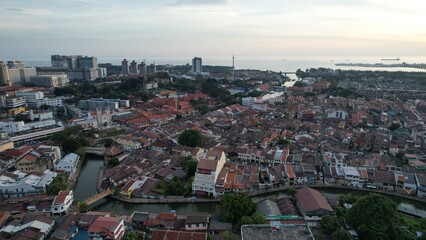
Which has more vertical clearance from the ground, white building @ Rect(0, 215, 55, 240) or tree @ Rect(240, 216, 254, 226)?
tree @ Rect(240, 216, 254, 226)

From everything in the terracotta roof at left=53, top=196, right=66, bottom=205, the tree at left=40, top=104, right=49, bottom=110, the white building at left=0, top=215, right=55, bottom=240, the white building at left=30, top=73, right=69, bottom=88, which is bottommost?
the white building at left=0, top=215, right=55, bottom=240

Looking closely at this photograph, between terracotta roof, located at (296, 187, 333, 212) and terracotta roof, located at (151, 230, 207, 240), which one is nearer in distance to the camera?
terracotta roof, located at (151, 230, 207, 240)

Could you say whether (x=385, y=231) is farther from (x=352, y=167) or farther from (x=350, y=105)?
(x=350, y=105)

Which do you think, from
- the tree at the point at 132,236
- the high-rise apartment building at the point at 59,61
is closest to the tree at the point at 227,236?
the tree at the point at 132,236

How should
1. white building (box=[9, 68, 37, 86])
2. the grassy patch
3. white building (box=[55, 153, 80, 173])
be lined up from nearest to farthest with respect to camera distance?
the grassy patch
white building (box=[55, 153, 80, 173])
white building (box=[9, 68, 37, 86])

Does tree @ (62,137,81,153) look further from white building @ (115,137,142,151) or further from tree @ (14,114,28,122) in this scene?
tree @ (14,114,28,122)

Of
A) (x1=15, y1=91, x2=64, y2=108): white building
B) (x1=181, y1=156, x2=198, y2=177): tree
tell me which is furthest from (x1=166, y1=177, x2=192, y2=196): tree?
(x1=15, y1=91, x2=64, y2=108): white building

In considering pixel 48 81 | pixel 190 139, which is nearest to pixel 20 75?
pixel 48 81
